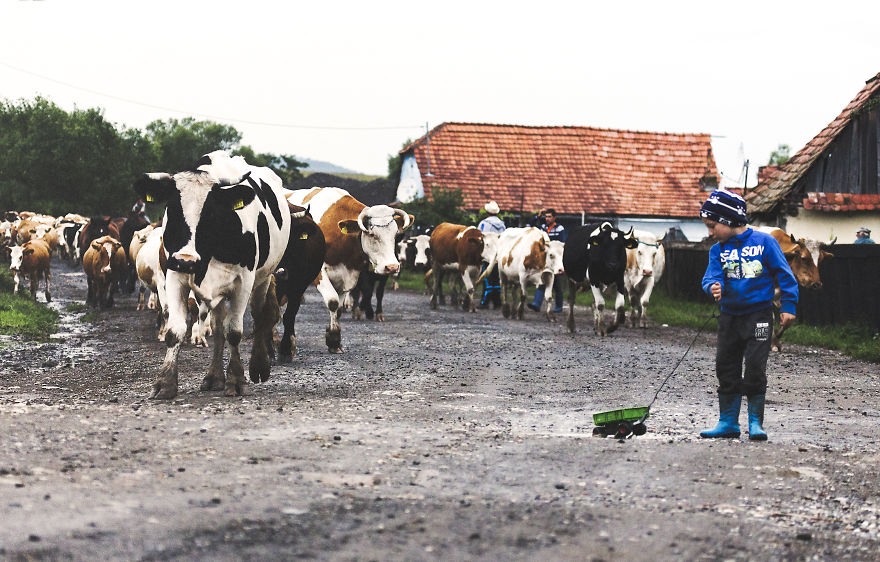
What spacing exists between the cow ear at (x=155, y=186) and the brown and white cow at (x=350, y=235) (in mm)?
5328

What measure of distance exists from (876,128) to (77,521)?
83.3 feet

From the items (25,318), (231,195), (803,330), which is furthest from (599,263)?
(231,195)

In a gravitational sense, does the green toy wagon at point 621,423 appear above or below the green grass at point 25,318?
above

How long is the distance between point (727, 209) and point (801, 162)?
20.5 meters

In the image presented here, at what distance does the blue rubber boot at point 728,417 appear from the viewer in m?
8.61

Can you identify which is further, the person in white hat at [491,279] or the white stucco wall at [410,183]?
the white stucco wall at [410,183]

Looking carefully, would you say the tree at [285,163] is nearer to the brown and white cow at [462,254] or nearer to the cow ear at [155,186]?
the brown and white cow at [462,254]

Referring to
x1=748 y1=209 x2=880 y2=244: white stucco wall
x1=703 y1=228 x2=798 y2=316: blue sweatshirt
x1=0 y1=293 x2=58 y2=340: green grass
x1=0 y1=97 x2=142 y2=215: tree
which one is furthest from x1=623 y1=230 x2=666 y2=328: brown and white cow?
x1=0 y1=97 x2=142 y2=215: tree

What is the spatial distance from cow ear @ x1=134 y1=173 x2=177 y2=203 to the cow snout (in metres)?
0.63

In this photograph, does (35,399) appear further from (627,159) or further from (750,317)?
(627,159)

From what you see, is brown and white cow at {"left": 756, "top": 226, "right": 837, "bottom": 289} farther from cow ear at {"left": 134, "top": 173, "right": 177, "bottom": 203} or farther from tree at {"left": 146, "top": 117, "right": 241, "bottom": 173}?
tree at {"left": 146, "top": 117, "right": 241, "bottom": 173}

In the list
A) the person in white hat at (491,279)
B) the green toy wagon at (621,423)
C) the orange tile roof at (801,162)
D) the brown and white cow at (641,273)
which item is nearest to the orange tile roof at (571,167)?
→ the orange tile roof at (801,162)

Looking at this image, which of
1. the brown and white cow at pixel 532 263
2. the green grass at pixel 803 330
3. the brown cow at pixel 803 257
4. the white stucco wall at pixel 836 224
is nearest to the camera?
the green grass at pixel 803 330

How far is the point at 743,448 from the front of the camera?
7.96 m
